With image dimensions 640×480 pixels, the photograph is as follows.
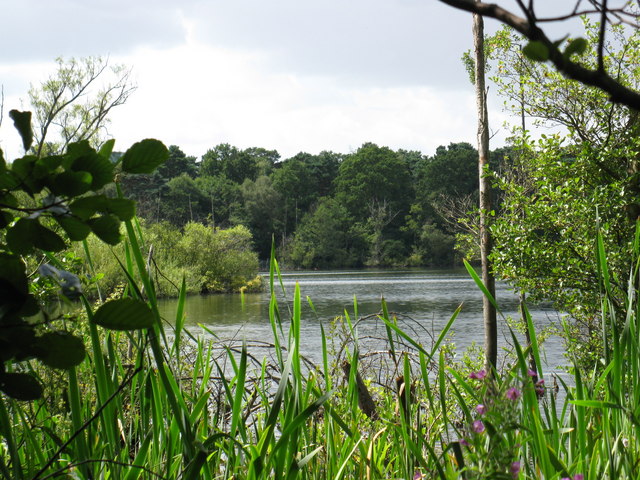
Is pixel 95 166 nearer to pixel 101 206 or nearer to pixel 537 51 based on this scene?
pixel 101 206

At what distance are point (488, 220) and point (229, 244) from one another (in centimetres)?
3029

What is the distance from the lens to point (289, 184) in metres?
72.0

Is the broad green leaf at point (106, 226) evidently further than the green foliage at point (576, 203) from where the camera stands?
No

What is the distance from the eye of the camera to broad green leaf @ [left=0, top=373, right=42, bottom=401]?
2.13 ft

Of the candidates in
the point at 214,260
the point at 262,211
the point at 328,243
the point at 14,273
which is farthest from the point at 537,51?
the point at 262,211

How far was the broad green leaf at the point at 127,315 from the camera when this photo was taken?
611mm

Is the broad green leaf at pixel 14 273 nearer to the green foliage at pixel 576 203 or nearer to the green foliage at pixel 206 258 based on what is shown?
the green foliage at pixel 576 203

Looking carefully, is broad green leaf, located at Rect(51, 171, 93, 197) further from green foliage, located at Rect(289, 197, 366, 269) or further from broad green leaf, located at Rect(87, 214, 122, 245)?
green foliage, located at Rect(289, 197, 366, 269)

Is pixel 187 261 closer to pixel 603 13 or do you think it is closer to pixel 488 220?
pixel 488 220

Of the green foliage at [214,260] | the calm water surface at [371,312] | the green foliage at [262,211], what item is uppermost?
the green foliage at [262,211]

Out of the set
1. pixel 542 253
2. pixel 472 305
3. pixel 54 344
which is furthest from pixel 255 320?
pixel 54 344

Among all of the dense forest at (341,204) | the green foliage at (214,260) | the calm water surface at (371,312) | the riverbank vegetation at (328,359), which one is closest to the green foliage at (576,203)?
Answer: the riverbank vegetation at (328,359)

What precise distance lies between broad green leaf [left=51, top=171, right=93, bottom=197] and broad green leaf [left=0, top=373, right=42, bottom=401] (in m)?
0.19

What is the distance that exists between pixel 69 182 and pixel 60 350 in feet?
0.54
